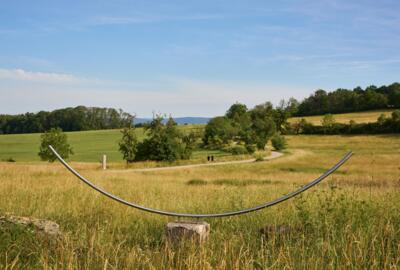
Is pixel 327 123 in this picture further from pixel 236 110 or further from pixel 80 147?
pixel 80 147

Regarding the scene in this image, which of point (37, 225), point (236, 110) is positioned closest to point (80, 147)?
point (236, 110)

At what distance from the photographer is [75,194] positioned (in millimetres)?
8852

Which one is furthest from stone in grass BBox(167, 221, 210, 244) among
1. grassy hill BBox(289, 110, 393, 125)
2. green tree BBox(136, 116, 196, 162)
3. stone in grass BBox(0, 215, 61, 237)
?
grassy hill BBox(289, 110, 393, 125)

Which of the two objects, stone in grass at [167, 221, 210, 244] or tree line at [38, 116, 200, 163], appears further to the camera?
tree line at [38, 116, 200, 163]

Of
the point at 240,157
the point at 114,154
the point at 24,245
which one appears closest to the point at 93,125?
the point at 114,154

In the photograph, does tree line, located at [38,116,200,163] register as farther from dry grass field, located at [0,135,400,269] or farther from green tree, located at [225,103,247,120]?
green tree, located at [225,103,247,120]

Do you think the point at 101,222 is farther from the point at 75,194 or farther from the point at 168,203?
the point at 75,194

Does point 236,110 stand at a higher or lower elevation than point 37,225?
higher

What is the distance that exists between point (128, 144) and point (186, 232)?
1585 inches

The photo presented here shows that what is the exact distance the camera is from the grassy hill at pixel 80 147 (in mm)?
59281

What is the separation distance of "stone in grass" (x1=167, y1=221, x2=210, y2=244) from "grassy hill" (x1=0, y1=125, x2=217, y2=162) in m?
51.1

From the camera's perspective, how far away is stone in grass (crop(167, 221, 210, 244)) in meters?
4.25

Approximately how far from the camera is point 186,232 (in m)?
4.27

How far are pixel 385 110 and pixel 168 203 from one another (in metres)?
91.7
